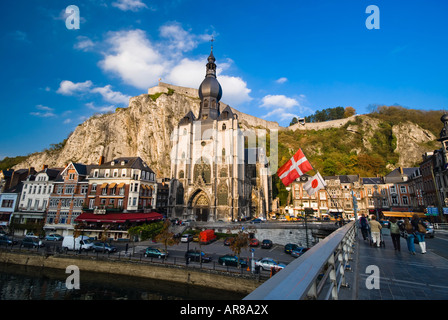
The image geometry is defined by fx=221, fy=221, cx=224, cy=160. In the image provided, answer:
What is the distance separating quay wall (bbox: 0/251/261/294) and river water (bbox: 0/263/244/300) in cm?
Answer: 43

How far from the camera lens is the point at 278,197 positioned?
59.0 metres

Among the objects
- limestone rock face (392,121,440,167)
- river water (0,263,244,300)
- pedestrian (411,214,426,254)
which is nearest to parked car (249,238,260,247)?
river water (0,263,244,300)

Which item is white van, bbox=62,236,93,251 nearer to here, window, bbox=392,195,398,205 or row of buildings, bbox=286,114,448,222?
row of buildings, bbox=286,114,448,222

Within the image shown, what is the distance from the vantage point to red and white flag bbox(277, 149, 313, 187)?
15312 millimetres

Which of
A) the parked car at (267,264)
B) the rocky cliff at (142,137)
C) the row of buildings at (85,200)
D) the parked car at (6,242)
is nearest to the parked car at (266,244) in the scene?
the parked car at (267,264)

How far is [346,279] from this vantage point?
4273 millimetres

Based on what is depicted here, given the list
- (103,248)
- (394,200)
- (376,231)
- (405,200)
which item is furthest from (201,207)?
(405,200)

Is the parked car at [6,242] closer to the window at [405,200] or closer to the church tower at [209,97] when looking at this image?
the church tower at [209,97]

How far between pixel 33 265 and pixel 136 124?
5099 centimetres

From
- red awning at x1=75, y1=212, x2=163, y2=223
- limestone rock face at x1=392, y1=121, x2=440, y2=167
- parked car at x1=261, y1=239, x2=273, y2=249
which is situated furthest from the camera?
limestone rock face at x1=392, y1=121, x2=440, y2=167
